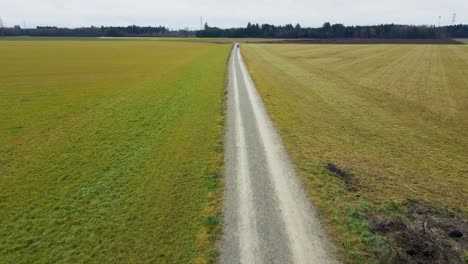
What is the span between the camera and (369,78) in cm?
3347

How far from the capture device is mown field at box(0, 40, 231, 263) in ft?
23.3

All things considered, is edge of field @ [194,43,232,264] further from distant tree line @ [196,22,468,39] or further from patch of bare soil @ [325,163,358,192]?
distant tree line @ [196,22,468,39]

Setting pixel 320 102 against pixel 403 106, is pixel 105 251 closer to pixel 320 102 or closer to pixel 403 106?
pixel 320 102

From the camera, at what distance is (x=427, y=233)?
7.52 meters

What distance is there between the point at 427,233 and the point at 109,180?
31.1 ft

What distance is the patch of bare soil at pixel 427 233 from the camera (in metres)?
6.73

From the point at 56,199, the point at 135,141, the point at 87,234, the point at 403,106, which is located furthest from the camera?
the point at 403,106

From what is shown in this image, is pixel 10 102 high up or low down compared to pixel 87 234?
up

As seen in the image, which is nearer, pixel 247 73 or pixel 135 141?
pixel 135 141

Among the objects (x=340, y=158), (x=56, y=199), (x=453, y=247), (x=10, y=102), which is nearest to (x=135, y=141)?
(x=56, y=199)

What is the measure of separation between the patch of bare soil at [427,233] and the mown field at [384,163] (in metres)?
0.02

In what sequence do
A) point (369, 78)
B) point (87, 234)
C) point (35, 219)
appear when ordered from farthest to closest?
point (369, 78) < point (35, 219) < point (87, 234)

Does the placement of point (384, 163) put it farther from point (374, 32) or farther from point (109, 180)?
point (374, 32)

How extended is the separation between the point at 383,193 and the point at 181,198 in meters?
6.30
